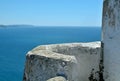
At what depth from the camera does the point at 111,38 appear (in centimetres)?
977

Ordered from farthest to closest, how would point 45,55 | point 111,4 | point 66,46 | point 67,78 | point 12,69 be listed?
point 12,69 < point 66,46 < point 111,4 < point 45,55 < point 67,78

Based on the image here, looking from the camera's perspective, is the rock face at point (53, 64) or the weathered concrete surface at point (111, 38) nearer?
the rock face at point (53, 64)

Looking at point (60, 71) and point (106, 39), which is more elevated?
point (106, 39)

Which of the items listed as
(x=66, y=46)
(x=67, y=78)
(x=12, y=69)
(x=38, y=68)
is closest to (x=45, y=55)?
(x=38, y=68)

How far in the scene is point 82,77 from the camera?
36.4ft

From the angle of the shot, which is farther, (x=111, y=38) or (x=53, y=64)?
(x=111, y=38)

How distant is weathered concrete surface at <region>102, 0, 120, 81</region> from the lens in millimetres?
9477

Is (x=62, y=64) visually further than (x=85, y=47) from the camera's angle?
No

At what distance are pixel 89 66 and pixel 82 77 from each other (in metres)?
0.49

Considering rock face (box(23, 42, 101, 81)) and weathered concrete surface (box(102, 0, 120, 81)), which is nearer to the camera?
rock face (box(23, 42, 101, 81))

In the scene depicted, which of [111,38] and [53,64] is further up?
[111,38]

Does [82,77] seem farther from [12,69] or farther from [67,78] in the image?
[12,69]

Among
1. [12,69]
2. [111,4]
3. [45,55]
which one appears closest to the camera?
[45,55]

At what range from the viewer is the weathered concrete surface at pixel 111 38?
9.48 meters
